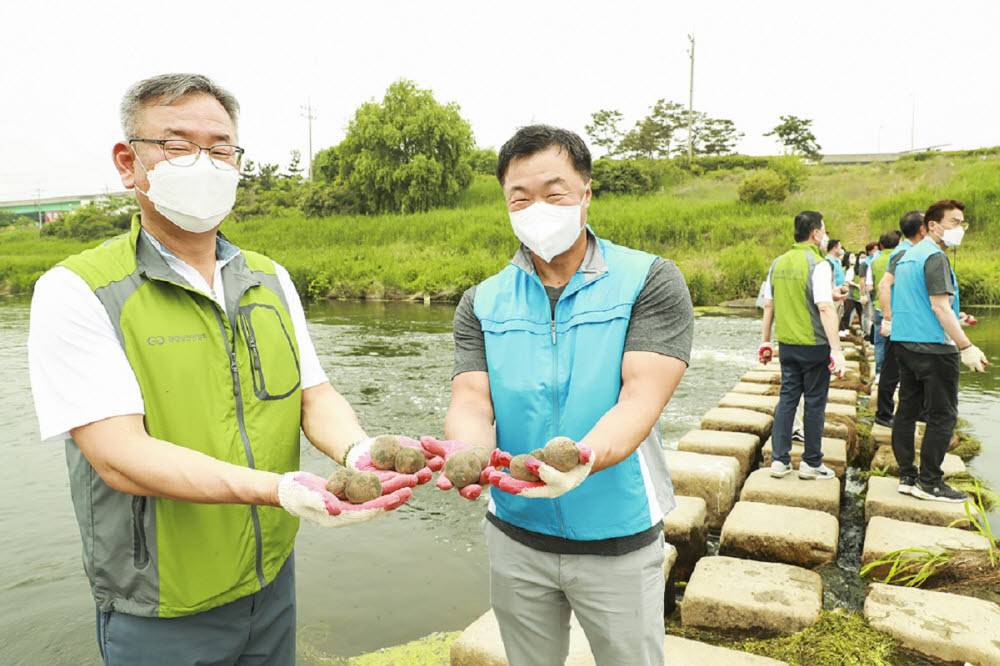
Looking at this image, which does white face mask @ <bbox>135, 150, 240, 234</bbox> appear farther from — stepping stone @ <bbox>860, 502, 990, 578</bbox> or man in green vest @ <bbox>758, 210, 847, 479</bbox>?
man in green vest @ <bbox>758, 210, 847, 479</bbox>

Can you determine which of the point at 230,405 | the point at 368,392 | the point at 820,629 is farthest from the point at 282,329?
the point at 368,392

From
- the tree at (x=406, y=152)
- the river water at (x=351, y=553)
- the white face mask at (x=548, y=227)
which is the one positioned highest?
the tree at (x=406, y=152)

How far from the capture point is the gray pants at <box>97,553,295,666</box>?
1480mm

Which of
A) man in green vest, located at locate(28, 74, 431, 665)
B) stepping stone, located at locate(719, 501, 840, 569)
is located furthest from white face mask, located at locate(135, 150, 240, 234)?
stepping stone, located at locate(719, 501, 840, 569)

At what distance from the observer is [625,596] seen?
1.73m

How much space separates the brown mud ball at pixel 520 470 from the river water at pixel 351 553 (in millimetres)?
2279

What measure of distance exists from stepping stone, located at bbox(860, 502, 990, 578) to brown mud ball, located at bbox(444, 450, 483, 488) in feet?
9.22

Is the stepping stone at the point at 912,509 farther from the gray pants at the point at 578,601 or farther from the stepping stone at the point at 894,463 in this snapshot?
the gray pants at the point at 578,601

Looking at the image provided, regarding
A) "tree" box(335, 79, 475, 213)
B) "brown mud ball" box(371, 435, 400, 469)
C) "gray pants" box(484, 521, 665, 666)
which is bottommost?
"gray pants" box(484, 521, 665, 666)

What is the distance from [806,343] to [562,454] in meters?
3.74

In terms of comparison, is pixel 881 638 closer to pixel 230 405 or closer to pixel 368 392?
pixel 230 405

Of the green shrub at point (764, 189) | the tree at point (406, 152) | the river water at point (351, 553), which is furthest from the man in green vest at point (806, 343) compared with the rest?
the tree at point (406, 152)

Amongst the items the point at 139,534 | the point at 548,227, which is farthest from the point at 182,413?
the point at 548,227

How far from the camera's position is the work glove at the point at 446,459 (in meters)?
1.61
